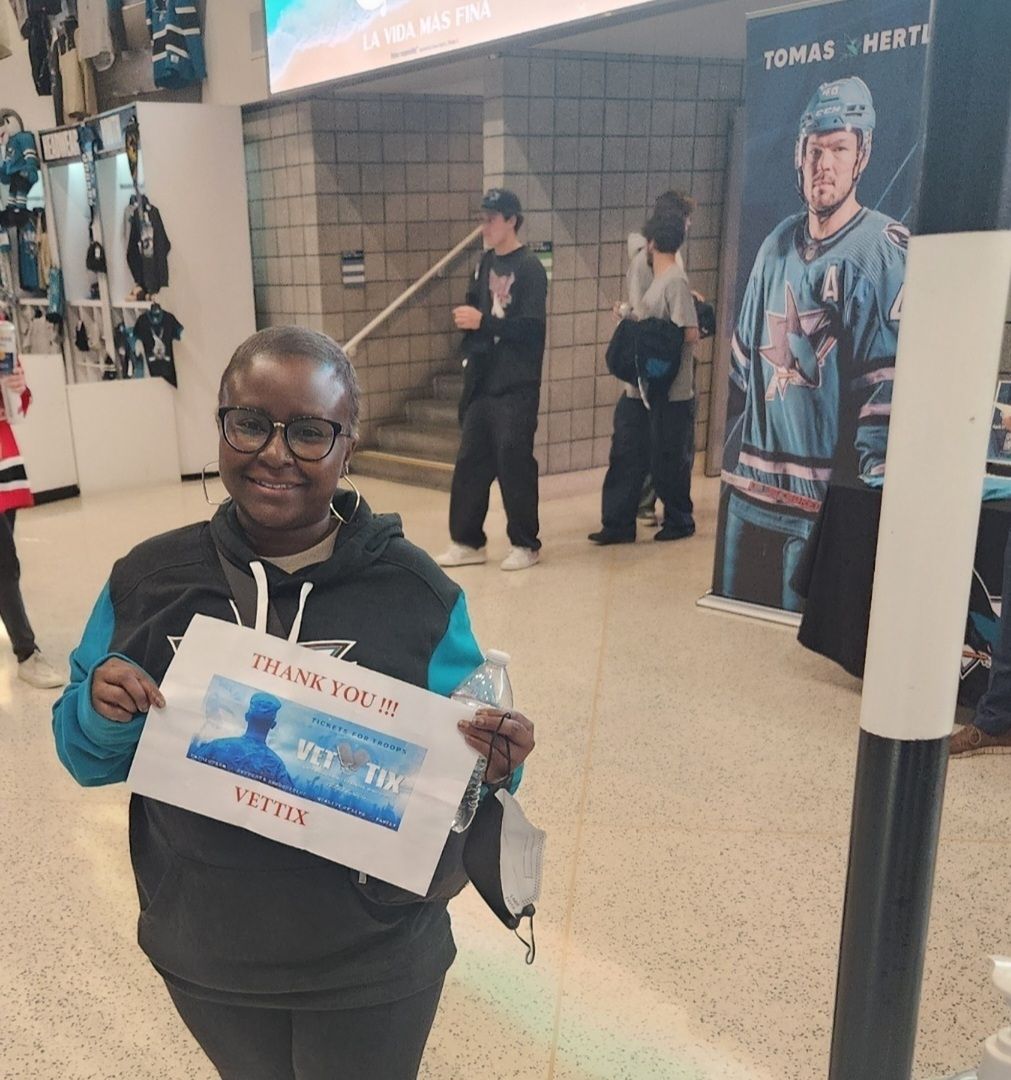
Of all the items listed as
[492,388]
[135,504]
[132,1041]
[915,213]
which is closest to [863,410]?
[492,388]

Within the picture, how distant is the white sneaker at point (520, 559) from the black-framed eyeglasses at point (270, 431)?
330 cm

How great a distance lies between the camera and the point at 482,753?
3.04 ft

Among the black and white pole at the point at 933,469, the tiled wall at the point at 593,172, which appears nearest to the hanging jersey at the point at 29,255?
the tiled wall at the point at 593,172

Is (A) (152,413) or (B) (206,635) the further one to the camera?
(A) (152,413)

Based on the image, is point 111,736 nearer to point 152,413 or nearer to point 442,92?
point 152,413

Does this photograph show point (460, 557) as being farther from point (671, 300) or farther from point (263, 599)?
point (263, 599)

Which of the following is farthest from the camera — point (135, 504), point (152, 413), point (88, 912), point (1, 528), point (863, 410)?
point (152, 413)

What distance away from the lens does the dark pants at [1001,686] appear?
101 inches

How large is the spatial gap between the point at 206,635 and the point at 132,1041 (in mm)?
1129

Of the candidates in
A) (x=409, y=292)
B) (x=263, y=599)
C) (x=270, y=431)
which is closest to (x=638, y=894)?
(x=263, y=599)

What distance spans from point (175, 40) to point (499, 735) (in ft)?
21.5

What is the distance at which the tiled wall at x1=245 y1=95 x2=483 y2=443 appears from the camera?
5.96 meters

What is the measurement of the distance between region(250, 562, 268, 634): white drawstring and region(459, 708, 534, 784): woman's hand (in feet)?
0.75

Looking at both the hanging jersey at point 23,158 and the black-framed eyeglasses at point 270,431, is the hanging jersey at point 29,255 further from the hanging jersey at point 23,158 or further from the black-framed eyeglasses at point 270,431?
the black-framed eyeglasses at point 270,431
